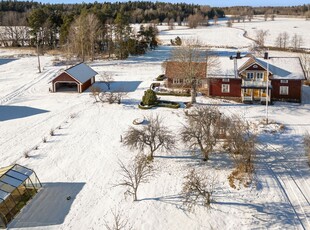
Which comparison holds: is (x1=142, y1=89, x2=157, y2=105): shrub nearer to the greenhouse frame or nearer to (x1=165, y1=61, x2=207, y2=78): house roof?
(x1=165, y1=61, x2=207, y2=78): house roof

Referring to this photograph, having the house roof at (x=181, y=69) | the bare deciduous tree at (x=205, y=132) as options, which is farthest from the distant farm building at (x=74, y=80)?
the bare deciduous tree at (x=205, y=132)

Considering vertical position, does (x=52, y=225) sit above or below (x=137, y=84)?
below

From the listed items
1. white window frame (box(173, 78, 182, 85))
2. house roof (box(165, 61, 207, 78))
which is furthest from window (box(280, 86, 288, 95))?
white window frame (box(173, 78, 182, 85))

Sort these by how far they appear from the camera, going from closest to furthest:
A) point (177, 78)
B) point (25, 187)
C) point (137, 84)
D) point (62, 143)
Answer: point (25, 187) → point (62, 143) → point (177, 78) → point (137, 84)

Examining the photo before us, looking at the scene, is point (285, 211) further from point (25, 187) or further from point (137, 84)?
point (137, 84)

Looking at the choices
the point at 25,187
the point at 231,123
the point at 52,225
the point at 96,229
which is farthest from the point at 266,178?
the point at 25,187

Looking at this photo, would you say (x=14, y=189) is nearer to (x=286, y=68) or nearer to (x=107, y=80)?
(x=107, y=80)

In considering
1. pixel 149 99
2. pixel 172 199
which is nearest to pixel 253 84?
pixel 149 99
